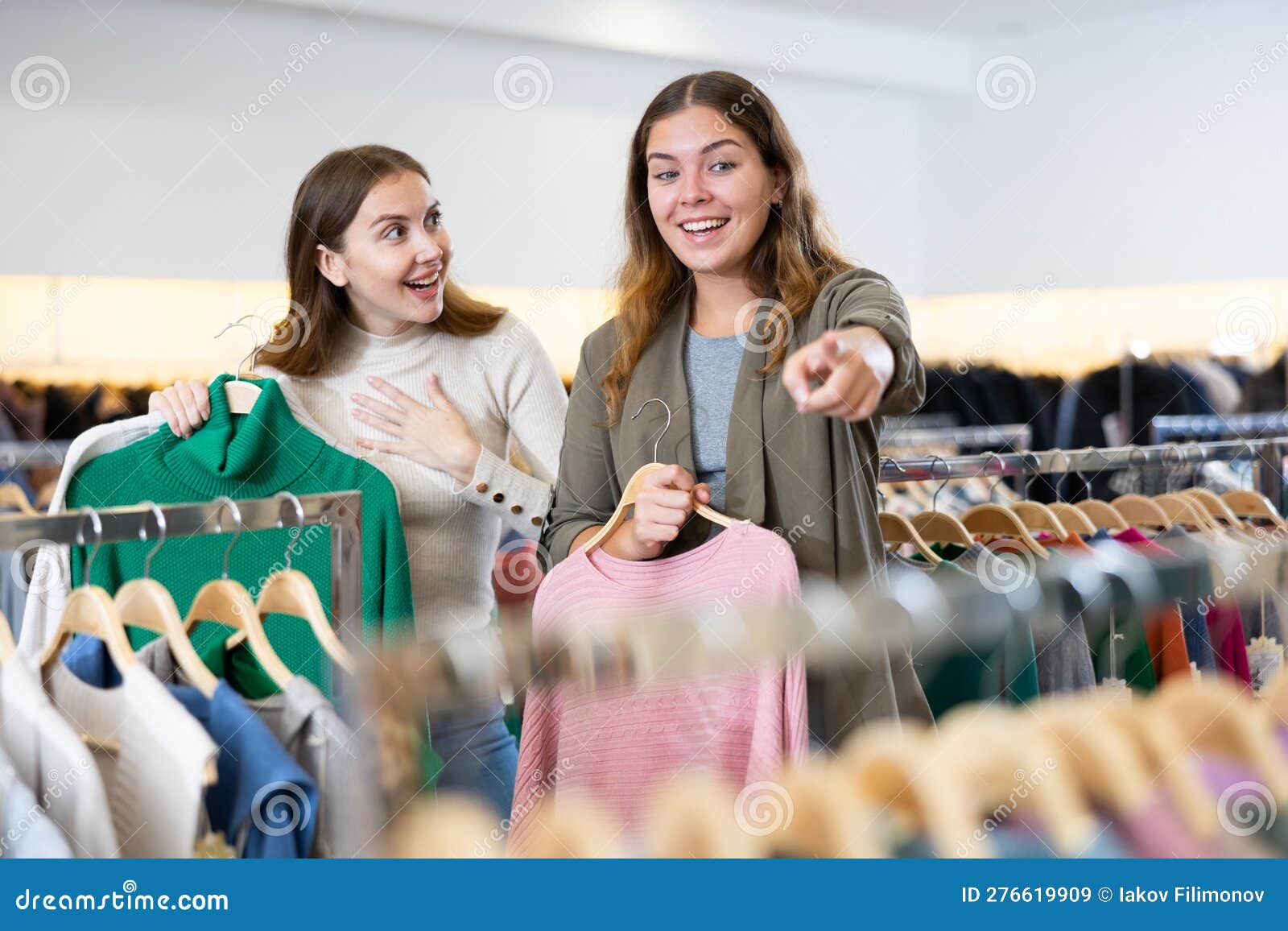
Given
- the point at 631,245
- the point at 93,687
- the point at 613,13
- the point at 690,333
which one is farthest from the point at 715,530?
the point at 613,13

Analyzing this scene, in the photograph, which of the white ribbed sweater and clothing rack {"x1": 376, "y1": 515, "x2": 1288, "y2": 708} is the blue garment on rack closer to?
clothing rack {"x1": 376, "y1": 515, "x2": 1288, "y2": 708}

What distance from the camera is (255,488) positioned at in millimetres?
1695

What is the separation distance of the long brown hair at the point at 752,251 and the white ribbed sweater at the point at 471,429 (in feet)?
0.85

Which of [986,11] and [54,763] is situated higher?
[986,11]

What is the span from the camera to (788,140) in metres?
1.61

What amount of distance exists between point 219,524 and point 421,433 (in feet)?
1.73

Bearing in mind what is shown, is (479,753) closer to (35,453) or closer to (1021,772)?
(1021,772)

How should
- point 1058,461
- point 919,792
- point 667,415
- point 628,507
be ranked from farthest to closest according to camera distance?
point 1058,461 < point 667,415 < point 628,507 < point 919,792

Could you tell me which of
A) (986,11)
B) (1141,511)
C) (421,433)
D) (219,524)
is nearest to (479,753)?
(421,433)

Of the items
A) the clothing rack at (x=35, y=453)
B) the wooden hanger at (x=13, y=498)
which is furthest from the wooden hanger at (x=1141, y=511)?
the wooden hanger at (x=13, y=498)

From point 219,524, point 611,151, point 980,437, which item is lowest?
point 219,524

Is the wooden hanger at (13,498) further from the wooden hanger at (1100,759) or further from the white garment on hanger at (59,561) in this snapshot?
the wooden hanger at (1100,759)

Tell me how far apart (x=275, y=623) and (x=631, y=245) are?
699mm
